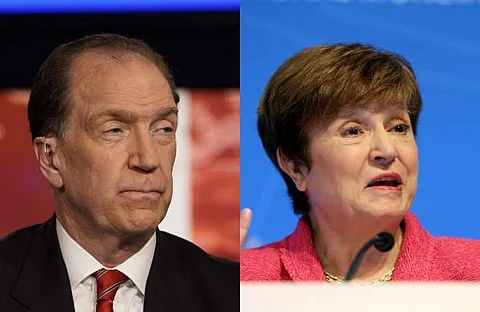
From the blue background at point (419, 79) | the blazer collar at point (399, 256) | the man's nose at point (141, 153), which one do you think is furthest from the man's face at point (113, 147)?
the blazer collar at point (399, 256)

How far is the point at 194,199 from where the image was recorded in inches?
95.0

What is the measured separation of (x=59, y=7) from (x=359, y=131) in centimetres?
81

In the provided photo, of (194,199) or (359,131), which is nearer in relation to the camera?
(359,131)

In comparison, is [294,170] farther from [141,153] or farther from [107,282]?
[107,282]

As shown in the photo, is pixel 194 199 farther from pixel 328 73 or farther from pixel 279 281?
pixel 328 73

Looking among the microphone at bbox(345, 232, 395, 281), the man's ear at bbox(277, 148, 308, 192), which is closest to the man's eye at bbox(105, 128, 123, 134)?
the man's ear at bbox(277, 148, 308, 192)

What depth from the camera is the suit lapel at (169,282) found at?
2316mm

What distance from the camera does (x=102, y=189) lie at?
2.25 m

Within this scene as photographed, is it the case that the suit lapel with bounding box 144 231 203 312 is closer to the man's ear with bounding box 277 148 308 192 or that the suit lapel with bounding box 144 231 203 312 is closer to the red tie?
the red tie

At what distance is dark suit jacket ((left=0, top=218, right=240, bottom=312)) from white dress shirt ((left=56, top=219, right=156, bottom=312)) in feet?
0.06

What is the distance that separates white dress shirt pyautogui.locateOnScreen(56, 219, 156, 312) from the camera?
229 centimetres

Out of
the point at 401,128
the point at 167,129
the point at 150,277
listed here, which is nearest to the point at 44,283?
the point at 150,277

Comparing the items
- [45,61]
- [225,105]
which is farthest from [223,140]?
[45,61]

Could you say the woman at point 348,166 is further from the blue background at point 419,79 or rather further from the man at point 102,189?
the man at point 102,189
